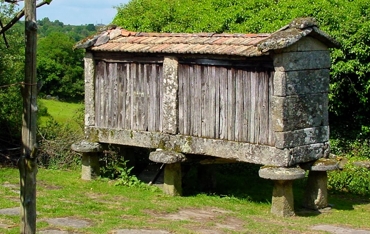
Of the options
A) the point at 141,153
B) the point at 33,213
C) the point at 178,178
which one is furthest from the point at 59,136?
the point at 33,213

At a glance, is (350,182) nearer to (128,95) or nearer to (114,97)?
(128,95)

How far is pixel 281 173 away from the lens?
34.5 ft

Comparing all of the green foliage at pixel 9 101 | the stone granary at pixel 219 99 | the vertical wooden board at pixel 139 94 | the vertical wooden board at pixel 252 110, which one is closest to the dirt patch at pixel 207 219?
the stone granary at pixel 219 99

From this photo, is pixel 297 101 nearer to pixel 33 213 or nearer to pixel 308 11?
pixel 33 213

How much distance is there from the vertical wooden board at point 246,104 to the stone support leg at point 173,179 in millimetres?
1550

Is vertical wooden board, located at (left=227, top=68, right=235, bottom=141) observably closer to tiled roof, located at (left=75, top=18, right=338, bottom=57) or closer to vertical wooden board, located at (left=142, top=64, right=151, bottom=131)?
tiled roof, located at (left=75, top=18, right=338, bottom=57)

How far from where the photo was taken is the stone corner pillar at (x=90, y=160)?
42.8ft

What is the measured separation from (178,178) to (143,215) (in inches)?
72.0

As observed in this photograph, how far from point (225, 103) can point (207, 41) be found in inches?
45.1

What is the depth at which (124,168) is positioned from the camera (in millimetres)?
13297

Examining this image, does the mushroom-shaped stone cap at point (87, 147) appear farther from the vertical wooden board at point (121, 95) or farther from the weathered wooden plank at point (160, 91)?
the weathered wooden plank at point (160, 91)

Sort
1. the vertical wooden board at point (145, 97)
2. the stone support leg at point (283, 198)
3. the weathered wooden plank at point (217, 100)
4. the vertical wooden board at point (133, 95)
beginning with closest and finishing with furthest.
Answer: the stone support leg at point (283, 198) → the weathered wooden plank at point (217, 100) → the vertical wooden board at point (145, 97) → the vertical wooden board at point (133, 95)

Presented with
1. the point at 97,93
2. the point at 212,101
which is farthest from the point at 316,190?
the point at 97,93

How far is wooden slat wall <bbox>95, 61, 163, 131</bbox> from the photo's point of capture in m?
12.3
